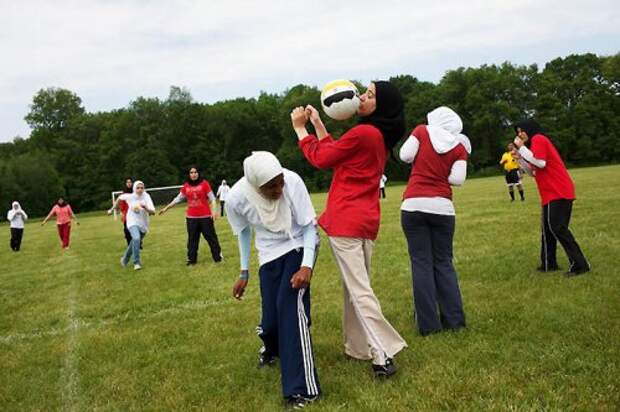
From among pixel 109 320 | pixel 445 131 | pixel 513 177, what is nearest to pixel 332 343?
pixel 445 131

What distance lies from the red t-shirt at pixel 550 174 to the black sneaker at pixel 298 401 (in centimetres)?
496

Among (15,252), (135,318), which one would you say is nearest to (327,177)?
(15,252)

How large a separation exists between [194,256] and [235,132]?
73.9 meters

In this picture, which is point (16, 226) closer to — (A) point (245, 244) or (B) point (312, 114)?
(A) point (245, 244)

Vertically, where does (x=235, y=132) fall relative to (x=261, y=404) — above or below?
above

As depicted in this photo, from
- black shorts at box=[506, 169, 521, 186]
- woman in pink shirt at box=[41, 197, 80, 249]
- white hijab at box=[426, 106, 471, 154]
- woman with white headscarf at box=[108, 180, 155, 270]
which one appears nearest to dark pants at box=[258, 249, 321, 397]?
white hijab at box=[426, 106, 471, 154]

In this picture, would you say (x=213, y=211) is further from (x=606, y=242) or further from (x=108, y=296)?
(x=606, y=242)

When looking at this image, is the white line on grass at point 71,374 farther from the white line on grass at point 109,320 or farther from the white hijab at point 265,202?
the white hijab at point 265,202

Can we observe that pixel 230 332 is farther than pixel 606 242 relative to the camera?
No

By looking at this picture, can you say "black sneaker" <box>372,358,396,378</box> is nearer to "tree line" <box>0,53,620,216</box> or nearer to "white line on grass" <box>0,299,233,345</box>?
"white line on grass" <box>0,299,233,345</box>

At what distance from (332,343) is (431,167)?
6.71 ft

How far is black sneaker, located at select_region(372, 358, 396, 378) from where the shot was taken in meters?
4.56

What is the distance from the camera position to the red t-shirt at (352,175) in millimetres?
4414

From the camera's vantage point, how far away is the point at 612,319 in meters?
5.52
